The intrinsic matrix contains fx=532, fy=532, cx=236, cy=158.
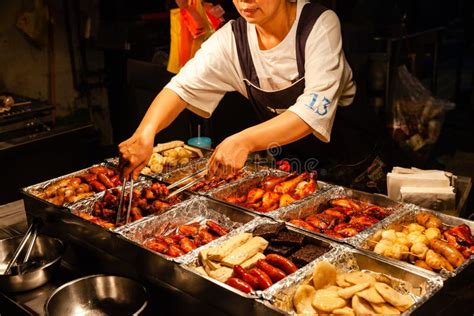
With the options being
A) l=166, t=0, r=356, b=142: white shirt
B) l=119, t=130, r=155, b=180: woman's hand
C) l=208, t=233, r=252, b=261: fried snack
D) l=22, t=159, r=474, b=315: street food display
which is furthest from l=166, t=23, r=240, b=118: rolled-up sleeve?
l=208, t=233, r=252, b=261: fried snack

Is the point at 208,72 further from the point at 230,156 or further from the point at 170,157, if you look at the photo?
the point at 230,156

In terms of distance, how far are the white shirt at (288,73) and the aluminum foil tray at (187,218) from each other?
63 centimetres

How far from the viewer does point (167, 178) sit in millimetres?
3408

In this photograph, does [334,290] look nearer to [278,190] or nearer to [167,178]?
[278,190]

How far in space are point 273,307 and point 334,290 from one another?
0.27 m

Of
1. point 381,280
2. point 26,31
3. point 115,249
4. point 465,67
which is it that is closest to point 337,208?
point 381,280

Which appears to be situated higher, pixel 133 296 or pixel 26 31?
pixel 26 31

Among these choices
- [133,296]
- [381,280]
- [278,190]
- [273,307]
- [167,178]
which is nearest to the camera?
[273,307]

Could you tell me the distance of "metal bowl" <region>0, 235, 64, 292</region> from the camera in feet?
8.30

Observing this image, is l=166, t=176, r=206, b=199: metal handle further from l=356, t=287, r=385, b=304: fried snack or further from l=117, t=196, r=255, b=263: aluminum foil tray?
l=356, t=287, r=385, b=304: fried snack

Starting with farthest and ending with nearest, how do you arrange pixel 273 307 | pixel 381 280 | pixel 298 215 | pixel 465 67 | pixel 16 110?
pixel 465 67 → pixel 16 110 → pixel 298 215 → pixel 381 280 → pixel 273 307

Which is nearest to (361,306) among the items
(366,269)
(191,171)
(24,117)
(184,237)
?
(366,269)

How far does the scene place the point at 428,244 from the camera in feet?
7.72

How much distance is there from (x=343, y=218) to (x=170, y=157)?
1.41m
